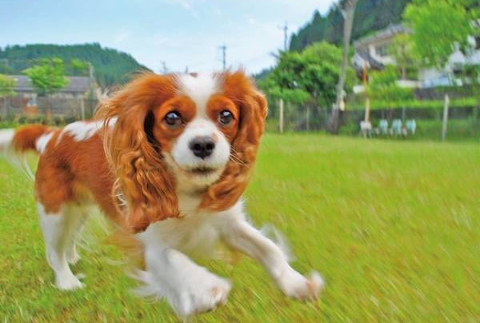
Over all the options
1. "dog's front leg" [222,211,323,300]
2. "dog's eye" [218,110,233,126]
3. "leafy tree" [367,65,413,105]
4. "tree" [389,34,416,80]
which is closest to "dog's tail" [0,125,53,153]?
"dog's front leg" [222,211,323,300]

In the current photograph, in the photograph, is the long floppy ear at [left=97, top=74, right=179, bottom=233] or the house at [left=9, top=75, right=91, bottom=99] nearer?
the long floppy ear at [left=97, top=74, right=179, bottom=233]

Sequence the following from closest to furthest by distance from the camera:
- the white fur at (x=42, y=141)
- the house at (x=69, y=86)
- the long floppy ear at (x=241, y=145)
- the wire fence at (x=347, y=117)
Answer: the long floppy ear at (x=241, y=145) < the white fur at (x=42, y=141) < the wire fence at (x=347, y=117) < the house at (x=69, y=86)

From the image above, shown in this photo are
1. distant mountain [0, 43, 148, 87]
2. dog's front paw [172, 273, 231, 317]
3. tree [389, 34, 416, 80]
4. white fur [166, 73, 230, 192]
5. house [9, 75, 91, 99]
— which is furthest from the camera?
tree [389, 34, 416, 80]

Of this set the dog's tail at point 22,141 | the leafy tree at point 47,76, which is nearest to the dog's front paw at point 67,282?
the dog's tail at point 22,141

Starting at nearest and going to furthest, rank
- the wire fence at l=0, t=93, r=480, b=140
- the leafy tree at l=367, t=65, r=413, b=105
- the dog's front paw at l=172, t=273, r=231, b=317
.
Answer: the dog's front paw at l=172, t=273, r=231, b=317, the wire fence at l=0, t=93, r=480, b=140, the leafy tree at l=367, t=65, r=413, b=105

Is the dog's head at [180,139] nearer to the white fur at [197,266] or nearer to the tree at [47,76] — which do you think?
the white fur at [197,266]

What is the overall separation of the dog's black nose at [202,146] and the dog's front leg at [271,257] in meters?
0.48

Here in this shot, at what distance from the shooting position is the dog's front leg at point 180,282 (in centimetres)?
172

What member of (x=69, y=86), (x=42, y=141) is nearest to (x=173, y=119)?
(x=42, y=141)

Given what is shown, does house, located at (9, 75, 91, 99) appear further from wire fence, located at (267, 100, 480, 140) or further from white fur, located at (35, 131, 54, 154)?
white fur, located at (35, 131, 54, 154)

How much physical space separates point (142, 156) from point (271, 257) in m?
0.60

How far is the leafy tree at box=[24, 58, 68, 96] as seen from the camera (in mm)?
28375

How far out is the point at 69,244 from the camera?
10.5 ft

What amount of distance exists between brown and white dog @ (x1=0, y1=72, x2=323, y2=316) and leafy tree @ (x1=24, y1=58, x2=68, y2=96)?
2797 centimetres
